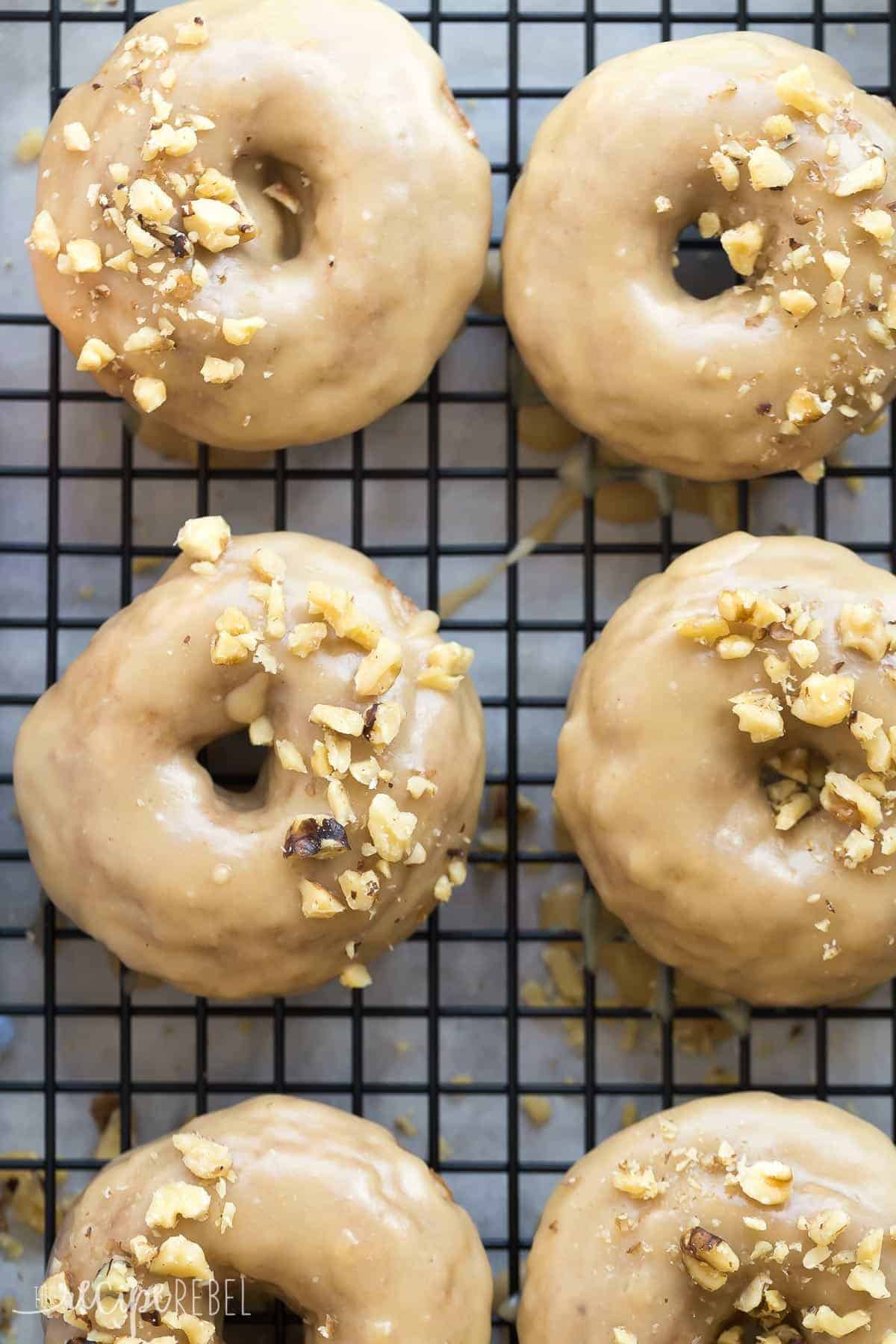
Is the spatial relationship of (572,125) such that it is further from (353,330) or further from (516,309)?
(353,330)

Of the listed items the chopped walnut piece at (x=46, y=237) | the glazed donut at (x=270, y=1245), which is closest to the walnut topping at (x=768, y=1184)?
the glazed donut at (x=270, y=1245)

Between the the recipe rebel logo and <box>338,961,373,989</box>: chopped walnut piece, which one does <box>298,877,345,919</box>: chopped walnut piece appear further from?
the the recipe rebel logo

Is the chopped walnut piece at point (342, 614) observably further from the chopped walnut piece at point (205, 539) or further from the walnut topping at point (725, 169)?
the walnut topping at point (725, 169)

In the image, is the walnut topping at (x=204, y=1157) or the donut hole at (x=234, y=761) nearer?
the walnut topping at (x=204, y=1157)

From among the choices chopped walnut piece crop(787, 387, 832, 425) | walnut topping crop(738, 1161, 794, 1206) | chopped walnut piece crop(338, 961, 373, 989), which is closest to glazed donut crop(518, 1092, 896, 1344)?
walnut topping crop(738, 1161, 794, 1206)

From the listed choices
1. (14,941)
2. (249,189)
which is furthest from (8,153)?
(14,941)
